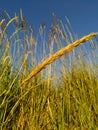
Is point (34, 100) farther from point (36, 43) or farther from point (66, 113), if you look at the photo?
point (36, 43)

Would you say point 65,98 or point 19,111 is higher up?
point 65,98

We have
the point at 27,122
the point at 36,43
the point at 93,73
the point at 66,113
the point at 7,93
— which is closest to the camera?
the point at 7,93

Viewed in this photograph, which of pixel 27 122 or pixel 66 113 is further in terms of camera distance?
pixel 66 113

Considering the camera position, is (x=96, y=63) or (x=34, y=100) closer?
(x=34, y=100)

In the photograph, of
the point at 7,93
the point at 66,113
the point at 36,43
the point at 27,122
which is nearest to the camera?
the point at 7,93

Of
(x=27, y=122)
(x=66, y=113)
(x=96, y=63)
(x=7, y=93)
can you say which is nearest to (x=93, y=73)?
(x=96, y=63)

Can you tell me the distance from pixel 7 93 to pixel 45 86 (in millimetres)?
709

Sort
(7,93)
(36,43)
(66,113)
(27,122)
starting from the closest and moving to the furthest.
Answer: (7,93), (27,122), (66,113), (36,43)

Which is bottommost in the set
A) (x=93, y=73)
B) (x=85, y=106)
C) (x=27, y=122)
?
(x=27, y=122)

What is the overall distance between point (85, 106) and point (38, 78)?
0.52 meters

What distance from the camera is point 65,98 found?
2793mm

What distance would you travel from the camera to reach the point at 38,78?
2.80 m

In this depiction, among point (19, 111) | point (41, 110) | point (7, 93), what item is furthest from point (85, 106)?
point (7, 93)

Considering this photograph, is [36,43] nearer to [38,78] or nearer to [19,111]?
[38,78]
